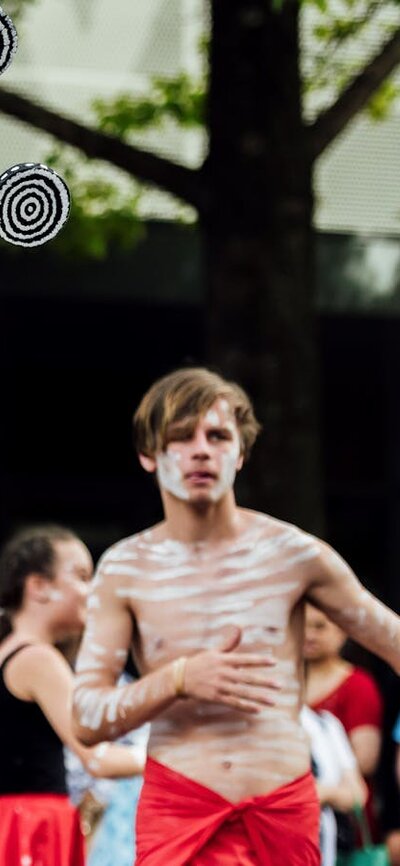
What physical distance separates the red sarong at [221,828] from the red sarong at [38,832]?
2.67ft

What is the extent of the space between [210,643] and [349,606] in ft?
1.16

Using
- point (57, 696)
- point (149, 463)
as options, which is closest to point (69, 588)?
point (57, 696)

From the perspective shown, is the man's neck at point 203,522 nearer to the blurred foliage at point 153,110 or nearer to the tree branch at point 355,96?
the tree branch at point 355,96

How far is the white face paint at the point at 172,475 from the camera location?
445 centimetres

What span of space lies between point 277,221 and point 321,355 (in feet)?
16.8

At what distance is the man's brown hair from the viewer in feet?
14.7

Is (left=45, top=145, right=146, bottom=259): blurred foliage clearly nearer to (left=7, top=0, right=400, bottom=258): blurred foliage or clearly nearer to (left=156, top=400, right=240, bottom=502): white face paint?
(left=7, top=0, right=400, bottom=258): blurred foliage

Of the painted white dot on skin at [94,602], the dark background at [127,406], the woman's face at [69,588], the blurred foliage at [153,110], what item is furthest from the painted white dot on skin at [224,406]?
the dark background at [127,406]

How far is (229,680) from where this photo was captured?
4.07m

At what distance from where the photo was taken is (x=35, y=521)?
12773 millimetres

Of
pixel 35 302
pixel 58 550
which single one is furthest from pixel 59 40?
pixel 58 550

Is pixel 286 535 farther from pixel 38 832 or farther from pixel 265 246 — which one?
pixel 265 246

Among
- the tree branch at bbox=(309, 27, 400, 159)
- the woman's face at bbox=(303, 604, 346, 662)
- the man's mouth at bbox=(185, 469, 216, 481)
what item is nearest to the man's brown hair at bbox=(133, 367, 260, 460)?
the man's mouth at bbox=(185, 469, 216, 481)

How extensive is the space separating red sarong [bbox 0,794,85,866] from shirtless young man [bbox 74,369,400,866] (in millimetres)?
779
